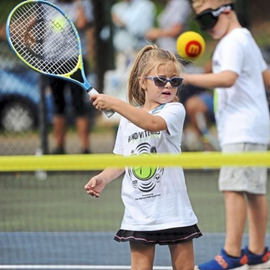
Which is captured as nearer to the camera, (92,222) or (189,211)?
(189,211)

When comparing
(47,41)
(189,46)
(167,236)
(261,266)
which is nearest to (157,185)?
(167,236)

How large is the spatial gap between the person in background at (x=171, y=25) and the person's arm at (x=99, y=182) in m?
6.69

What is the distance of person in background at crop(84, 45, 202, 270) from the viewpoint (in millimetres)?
4227

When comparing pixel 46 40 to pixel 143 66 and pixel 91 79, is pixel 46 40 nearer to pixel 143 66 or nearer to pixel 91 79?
pixel 143 66

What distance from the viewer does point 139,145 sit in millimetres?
4344

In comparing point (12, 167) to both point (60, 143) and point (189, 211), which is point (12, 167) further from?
point (60, 143)

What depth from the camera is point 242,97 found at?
19.0 feet

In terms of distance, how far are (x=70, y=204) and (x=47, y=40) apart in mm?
3983

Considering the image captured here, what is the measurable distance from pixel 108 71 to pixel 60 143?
1108mm

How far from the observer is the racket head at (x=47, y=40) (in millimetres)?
4566

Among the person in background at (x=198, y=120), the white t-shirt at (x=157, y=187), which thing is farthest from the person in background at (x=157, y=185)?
the person in background at (x=198, y=120)

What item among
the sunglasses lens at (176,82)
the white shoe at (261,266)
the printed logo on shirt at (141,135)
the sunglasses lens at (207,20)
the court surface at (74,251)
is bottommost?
the court surface at (74,251)

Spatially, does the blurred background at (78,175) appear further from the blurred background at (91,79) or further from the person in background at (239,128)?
the person in background at (239,128)

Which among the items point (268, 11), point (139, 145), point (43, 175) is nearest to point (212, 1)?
point (139, 145)
